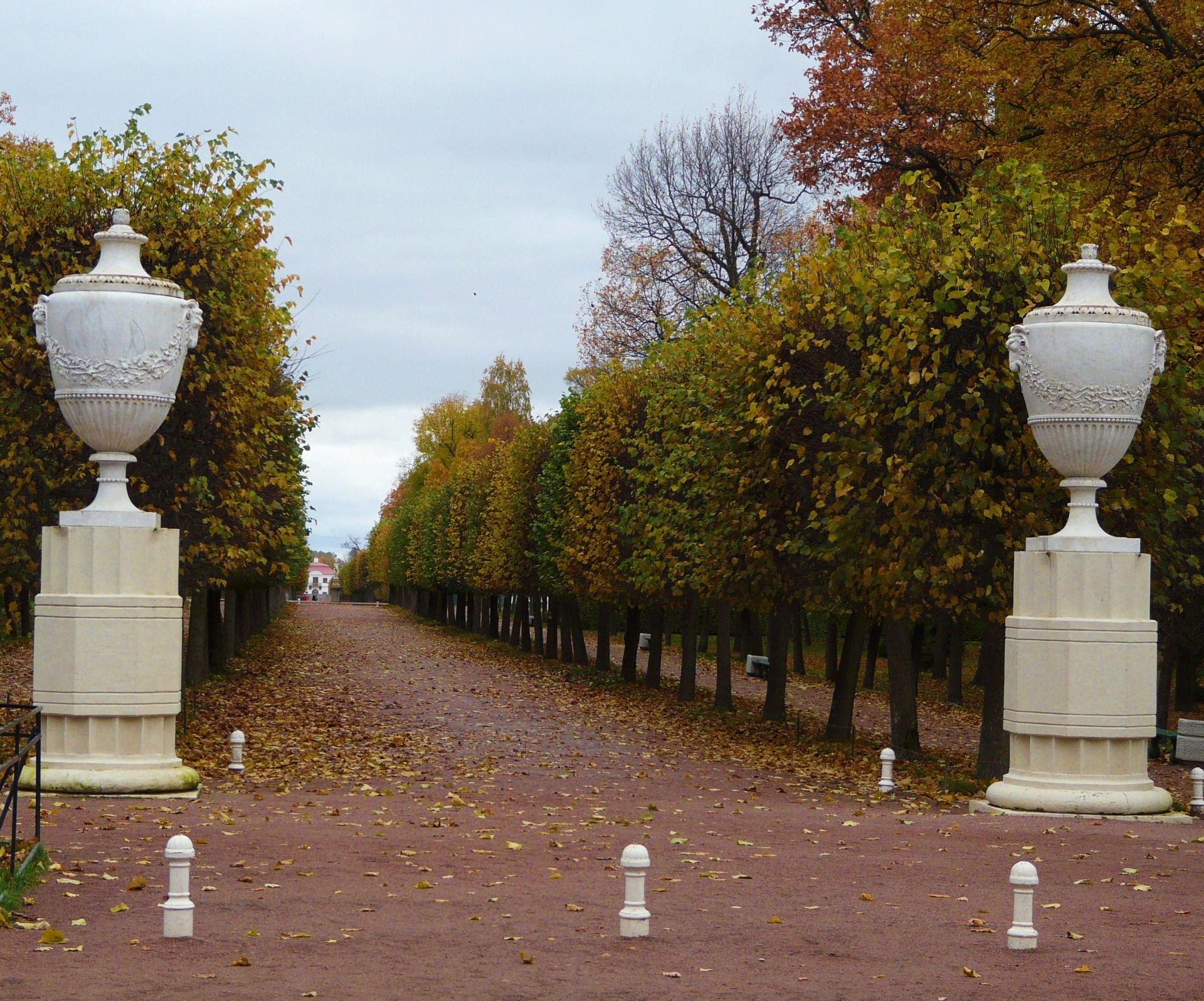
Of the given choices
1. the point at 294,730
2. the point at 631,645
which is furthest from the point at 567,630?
the point at 294,730

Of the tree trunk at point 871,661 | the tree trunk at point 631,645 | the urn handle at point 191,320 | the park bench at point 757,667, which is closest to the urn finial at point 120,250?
the urn handle at point 191,320

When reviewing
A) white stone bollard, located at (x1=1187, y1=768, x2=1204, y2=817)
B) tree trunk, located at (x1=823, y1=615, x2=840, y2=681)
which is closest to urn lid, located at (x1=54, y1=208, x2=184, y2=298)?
white stone bollard, located at (x1=1187, y1=768, x2=1204, y2=817)

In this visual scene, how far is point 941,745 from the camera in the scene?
2616cm

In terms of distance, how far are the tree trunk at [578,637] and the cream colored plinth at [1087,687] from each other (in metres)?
28.9

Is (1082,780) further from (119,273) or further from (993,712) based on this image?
(119,273)

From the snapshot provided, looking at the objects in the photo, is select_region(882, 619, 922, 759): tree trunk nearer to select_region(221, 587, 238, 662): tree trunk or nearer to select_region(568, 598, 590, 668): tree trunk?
select_region(221, 587, 238, 662): tree trunk

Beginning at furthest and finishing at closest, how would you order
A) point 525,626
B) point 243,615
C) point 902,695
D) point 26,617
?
1. point 525,626
2. point 243,615
3. point 26,617
4. point 902,695

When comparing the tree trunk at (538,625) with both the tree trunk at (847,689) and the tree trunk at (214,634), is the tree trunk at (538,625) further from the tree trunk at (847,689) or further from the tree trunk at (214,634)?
the tree trunk at (847,689)

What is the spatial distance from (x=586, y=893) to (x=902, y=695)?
12.9 meters

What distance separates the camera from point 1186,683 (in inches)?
Result: 1372

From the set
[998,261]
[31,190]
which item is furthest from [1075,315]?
[31,190]

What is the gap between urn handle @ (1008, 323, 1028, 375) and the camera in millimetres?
14062

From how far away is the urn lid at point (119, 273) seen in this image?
1425cm

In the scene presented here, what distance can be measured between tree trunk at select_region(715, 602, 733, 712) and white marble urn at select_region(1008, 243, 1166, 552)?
1378 centimetres
